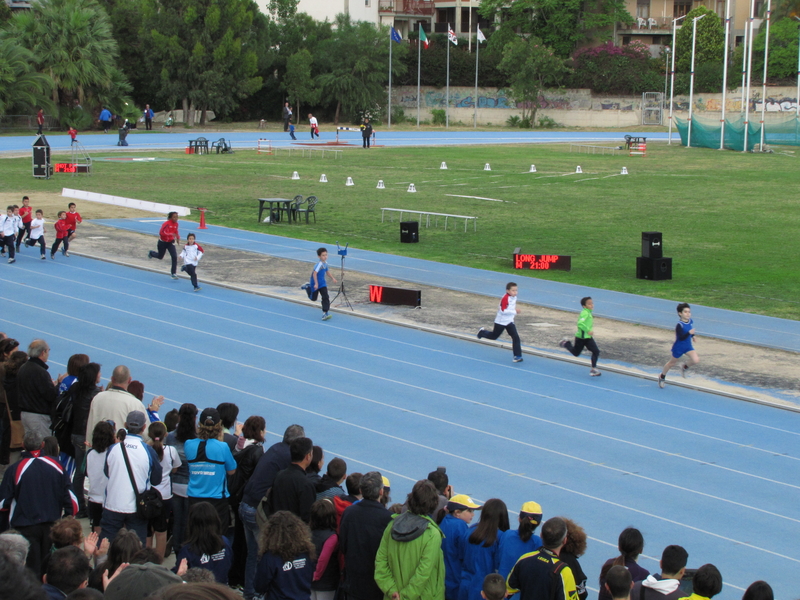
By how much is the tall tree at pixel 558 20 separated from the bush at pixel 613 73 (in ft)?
7.41

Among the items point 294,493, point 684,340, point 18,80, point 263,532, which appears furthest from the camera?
point 18,80

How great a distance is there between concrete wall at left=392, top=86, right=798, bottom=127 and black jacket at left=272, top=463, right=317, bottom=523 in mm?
83192

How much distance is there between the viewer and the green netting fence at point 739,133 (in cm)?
6297

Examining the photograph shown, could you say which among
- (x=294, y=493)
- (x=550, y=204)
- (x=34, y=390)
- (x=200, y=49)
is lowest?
(x=294, y=493)

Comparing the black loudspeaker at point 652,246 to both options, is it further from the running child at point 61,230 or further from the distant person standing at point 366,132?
the distant person standing at point 366,132

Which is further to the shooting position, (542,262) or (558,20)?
(558,20)

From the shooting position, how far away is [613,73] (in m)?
88.7

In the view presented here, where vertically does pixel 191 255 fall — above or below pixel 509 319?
above

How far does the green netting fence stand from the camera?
2479 inches

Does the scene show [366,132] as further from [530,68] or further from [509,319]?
[509,319]

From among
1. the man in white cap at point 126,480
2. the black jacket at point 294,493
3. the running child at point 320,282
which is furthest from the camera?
the running child at point 320,282

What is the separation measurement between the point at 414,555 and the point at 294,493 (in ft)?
4.28

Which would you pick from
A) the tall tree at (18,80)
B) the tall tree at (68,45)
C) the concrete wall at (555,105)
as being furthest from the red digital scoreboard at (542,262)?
the concrete wall at (555,105)

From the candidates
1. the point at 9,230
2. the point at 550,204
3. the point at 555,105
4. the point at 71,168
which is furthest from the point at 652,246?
the point at 555,105
